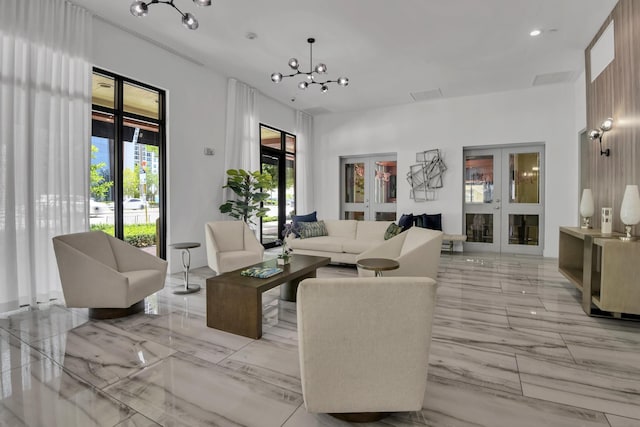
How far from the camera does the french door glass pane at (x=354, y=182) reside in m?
8.61

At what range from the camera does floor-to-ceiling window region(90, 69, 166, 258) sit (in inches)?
174

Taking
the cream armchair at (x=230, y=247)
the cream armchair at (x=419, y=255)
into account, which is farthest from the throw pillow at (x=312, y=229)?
the cream armchair at (x=419, y=255)

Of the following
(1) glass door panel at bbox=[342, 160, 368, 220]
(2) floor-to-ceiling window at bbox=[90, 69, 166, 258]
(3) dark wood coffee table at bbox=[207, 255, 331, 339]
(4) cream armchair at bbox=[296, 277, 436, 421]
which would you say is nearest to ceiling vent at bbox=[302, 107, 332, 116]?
(1) glass door panel at bbox=[342, 160, 368, 220]

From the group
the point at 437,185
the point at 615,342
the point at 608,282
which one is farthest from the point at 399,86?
the point at 615,342

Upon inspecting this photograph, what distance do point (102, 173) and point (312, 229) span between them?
10.9 ft

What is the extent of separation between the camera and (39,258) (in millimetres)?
3678

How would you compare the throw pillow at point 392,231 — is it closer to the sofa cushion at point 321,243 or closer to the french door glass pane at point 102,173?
the sofa cushion at point 321,243

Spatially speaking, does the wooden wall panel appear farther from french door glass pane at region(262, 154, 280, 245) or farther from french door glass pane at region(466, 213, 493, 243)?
french door glass pane at region(262, 154, 280, 245)

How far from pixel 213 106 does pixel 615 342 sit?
6126 mm

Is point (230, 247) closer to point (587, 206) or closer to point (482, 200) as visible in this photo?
point (587, 206)

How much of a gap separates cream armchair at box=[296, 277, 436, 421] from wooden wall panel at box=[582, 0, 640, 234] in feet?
11.6

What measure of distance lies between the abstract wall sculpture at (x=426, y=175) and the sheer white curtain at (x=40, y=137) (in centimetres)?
614

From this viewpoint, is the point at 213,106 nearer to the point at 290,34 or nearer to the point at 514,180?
the point at 290,34

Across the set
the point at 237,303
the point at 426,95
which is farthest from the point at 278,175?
the point at 237,303
